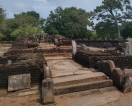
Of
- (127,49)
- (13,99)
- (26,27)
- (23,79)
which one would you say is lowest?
(13,99)

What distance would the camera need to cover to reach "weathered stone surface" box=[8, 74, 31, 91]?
181 inches

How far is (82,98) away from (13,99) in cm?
165

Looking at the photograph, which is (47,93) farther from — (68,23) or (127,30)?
(127,30)

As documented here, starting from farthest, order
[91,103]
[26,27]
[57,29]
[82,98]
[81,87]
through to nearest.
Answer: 1. [57,29]
2. [26,27]
3. [81,87]
4. [82,98]
5. [91,103]

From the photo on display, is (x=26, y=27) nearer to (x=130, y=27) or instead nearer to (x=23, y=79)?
(x=130, y=27)

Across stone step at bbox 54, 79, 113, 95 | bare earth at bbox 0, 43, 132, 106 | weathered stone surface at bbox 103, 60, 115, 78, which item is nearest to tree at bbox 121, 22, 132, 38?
weathered stone surface at bbox 103, 60, 115, 78

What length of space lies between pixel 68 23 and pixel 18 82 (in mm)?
32774

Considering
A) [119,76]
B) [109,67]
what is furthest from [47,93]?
[109,67]

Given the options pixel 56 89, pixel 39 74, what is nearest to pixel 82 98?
pixel 56 89

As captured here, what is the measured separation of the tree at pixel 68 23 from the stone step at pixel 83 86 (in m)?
32.0

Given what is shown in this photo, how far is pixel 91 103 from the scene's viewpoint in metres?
3.81

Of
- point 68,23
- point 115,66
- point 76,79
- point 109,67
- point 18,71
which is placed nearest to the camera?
point 76,79

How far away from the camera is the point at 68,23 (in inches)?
1441

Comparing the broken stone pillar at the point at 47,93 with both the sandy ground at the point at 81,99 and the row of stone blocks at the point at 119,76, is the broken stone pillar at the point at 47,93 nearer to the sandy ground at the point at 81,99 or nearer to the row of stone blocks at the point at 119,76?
the sandy ground at the point at 81,99
